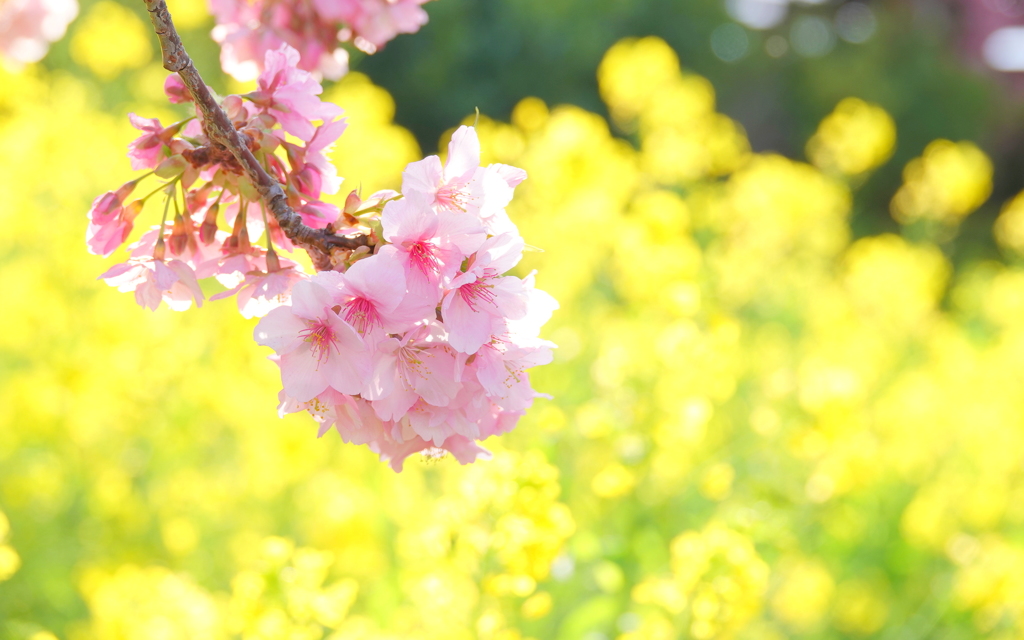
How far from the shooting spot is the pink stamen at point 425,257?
633 millimetres

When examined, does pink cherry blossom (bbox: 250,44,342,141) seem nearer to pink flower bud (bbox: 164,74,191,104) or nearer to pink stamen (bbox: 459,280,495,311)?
pink flower bud (bbox: 164,74,191,104)

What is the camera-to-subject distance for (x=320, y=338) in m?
0.61

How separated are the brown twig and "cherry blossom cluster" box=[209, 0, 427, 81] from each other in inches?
13.3

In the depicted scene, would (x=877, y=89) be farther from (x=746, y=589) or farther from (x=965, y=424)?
(x=746, y=589)

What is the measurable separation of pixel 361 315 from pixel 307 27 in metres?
0.56

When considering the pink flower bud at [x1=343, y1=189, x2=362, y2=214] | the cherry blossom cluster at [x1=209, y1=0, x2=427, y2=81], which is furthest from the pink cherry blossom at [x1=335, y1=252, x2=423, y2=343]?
the cherry blossom cluster at [x1=209, y1=0, x2=427, y2=81]

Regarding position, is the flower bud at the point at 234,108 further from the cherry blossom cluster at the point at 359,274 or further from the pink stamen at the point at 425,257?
the pink stamen at the point at 425,257

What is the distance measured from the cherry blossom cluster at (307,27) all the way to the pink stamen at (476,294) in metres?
0.50

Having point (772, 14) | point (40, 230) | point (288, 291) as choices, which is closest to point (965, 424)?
point (288, 291)

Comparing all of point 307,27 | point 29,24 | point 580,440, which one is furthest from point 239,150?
point 580,440

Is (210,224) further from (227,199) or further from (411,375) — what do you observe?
(411,375)

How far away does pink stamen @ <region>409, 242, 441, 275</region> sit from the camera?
2.08 ft

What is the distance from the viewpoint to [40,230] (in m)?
2.47

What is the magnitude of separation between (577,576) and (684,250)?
0.92 metres
